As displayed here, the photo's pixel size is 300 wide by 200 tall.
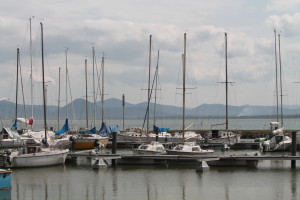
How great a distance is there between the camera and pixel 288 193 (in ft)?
114

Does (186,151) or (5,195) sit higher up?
(186,151)

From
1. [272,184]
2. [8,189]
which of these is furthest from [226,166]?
[8,189]

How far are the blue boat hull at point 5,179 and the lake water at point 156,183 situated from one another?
42 cm

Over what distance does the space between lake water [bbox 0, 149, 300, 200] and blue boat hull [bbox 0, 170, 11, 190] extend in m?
0.42

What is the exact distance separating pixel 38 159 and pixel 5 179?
41.1ft

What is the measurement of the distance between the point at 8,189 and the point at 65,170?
11764 millimetres

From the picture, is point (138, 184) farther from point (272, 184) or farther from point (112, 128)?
point (112, 128)

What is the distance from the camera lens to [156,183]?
1518 inches

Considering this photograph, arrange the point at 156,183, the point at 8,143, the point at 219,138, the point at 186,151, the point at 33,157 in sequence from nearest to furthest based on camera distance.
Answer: the point at 156,183
the point at 33,157
the point at 186,151
the point at 8,143
the point at 219,138

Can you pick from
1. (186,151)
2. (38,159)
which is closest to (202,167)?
(186,151)

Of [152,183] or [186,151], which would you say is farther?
[186,151]

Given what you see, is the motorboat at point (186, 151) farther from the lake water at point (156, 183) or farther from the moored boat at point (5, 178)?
the moored boat at point (5, 178)

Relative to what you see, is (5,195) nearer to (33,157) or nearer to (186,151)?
(33,157)

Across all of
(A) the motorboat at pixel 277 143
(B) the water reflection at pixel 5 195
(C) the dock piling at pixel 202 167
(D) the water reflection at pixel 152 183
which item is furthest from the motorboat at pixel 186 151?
(B) the water reflection at pixel 5 195
